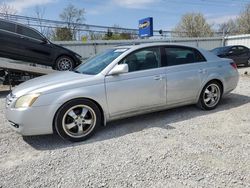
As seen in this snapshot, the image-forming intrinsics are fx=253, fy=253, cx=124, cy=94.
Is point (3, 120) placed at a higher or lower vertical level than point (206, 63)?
lower

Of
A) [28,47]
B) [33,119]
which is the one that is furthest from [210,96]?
[28,47]

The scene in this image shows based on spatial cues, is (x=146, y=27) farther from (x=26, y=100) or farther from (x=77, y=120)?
(x=26, y=100)

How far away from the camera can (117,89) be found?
425 cm

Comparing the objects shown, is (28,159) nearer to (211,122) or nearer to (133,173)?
(133,173)

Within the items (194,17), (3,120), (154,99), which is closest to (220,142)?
(154,99)

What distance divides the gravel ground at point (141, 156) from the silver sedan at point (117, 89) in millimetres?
320

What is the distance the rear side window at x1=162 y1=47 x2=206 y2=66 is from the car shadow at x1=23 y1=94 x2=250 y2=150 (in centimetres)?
105

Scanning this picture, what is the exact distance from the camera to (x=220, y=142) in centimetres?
375

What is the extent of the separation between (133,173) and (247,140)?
192cm

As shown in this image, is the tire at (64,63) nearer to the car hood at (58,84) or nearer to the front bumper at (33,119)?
the car hood at (58,84)

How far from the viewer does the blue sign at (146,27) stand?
85.0 ft

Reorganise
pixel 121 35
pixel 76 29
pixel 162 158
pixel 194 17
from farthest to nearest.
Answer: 1. pixel 194 17
2. pixel 121 35
3. pixel 76 29
4. pixel 162 158

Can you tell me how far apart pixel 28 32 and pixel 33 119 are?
18.0ft

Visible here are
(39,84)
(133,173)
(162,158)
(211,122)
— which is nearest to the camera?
(133,173)
